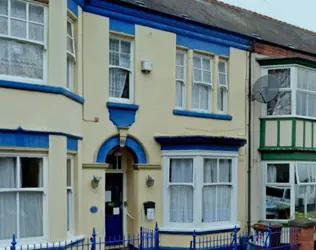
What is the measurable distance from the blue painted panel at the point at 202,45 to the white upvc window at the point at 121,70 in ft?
5.93

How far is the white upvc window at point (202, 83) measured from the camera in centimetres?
1445

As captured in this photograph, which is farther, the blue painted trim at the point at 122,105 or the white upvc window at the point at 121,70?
the white upvc window at the point at 121,70

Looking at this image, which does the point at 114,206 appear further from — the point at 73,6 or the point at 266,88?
the point at 266,88

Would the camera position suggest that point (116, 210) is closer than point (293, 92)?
Yes

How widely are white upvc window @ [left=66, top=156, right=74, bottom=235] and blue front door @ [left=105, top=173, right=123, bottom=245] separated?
216 cm

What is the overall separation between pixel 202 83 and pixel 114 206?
4.31 metres

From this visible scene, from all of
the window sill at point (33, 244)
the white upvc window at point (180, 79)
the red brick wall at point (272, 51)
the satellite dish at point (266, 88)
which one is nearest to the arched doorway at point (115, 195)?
the white upvc window at point (180, 79)

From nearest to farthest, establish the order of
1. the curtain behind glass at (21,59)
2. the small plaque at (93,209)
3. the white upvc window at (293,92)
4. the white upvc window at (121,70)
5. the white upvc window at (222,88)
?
1. the curtain behind glass at (21,59)
2. the small plaque at (93,209)
3. the white upvc window at (121,70)
4. the white upvc window at (222,88)
5. the white upvc window at (293,92)

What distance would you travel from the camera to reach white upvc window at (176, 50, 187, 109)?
46.2 ft

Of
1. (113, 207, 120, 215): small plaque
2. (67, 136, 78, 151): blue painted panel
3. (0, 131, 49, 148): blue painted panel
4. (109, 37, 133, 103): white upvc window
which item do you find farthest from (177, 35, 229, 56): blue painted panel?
(0, 131, 49, 148): blue painted panel

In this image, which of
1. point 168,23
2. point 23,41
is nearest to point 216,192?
point 168,23

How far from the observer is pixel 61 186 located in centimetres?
984

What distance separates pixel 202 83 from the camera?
14.5 metres

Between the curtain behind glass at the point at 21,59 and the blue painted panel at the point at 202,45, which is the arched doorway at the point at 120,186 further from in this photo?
the curtain behind glass at the point at 21,59
